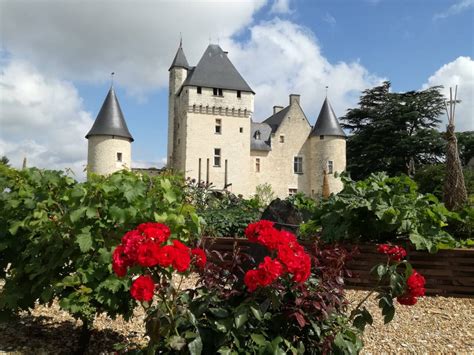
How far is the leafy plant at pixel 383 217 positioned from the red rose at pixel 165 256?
3.29 meters

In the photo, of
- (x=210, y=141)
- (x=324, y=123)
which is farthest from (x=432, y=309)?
(x=324, y=123)

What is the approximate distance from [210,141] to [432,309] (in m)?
29.4

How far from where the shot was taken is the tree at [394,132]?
3366 cm

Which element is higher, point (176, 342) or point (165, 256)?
point (165, 256)

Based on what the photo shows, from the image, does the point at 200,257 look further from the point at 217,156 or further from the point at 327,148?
the point at 327,148

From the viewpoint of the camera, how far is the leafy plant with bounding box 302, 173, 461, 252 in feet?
15.8

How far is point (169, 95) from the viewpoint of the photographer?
121 ft

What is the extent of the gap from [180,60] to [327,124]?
12791 mm

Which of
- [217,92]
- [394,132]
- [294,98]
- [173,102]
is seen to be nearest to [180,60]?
[173,102]

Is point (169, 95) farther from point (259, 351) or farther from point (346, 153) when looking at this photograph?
point (259, 351)

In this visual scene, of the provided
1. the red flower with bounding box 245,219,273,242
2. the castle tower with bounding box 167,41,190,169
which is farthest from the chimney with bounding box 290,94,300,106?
the red flower with bounding box 245,219,273,242

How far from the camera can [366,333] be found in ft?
12.0

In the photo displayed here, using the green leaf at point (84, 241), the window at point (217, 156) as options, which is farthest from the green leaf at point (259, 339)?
Answer: the window at point (217, 156)

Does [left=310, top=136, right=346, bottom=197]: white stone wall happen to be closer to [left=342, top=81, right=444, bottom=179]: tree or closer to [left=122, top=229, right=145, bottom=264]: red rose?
[left=342, top=81, right=444, bottom=179]: tree
